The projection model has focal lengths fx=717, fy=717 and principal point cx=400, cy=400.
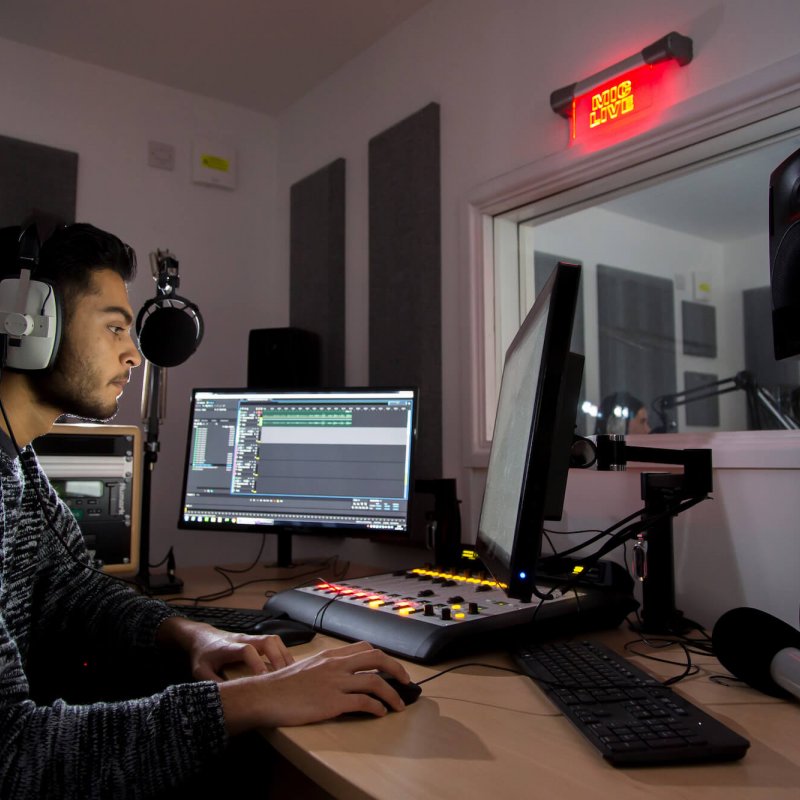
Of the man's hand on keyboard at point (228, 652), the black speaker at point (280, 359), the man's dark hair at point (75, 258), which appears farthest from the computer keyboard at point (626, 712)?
the black speaker at point (280, 359)

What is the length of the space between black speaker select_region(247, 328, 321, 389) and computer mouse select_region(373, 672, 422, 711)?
5.35 feet

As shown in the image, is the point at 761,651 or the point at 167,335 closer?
the point at 761,651

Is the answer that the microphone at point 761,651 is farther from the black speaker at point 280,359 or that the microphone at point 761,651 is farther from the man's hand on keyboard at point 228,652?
the black speaker at point 280,359

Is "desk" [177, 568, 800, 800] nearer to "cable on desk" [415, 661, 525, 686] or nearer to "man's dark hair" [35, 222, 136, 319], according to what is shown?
"cable on desk" [415, 661, 525, 686]

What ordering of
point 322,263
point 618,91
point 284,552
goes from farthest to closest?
1. point 322,263
2. point 284,552
3. point 618,91

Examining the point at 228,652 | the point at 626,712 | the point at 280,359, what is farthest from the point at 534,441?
the point at 280,359

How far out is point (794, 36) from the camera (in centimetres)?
131

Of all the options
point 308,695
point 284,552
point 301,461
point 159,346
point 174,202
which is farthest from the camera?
point 174,202

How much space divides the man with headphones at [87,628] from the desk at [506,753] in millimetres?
57

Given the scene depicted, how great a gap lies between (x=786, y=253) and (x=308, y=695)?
851 millimetres

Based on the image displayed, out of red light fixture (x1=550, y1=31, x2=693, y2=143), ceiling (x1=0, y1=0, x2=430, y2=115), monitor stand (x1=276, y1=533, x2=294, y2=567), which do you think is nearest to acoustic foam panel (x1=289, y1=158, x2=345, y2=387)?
ceiling (x1=0, y1=0, x2=430, y2=115)

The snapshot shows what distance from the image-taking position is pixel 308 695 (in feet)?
2.70

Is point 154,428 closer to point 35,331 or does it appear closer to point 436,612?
point 35,331

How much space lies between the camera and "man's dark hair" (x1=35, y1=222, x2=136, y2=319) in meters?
1.14
